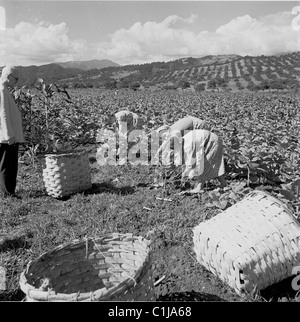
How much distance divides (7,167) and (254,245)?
3.04m

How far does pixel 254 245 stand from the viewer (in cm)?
231

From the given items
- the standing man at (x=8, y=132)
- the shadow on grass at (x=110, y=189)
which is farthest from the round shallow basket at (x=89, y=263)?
the standing man at (x=8, y=132)

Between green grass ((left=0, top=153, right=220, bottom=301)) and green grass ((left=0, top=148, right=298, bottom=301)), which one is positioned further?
green grass ((left=0, top=153, right=220, bottom=301))

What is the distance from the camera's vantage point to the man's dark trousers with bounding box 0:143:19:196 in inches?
164

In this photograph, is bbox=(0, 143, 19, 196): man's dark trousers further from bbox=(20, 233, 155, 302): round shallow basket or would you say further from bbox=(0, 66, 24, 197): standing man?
bbox=(20, 233, 155, 302): round shallow basket

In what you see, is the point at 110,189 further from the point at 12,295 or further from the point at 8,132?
the point at 12,295

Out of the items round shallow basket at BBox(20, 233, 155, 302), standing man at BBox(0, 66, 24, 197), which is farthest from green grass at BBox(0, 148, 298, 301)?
round shallow basket at BBox(20, 233, 155, 302)

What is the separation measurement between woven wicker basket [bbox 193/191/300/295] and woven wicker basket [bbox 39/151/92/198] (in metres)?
2.21

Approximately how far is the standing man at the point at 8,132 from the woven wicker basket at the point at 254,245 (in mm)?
2577

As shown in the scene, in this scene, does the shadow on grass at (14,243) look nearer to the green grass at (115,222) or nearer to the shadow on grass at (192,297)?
the green grass at (115,222)

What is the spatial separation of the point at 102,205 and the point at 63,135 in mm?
3793

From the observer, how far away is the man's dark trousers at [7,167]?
4176 mm
